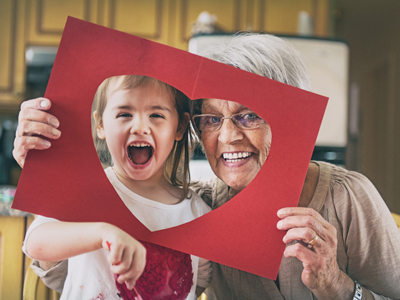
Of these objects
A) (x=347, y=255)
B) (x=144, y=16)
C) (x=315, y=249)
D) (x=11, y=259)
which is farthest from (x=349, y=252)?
(x=144, y=16)

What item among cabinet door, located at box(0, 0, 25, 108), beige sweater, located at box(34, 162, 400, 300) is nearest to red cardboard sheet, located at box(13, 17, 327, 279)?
beige sweater, located at box(34, 162, 400, 300)

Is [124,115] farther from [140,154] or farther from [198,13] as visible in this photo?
[198,13]

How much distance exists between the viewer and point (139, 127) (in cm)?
51

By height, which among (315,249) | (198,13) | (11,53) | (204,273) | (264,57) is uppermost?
(198,13)

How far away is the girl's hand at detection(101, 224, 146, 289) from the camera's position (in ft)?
1.34

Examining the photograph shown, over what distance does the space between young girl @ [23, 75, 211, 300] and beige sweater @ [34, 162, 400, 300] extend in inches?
3.7

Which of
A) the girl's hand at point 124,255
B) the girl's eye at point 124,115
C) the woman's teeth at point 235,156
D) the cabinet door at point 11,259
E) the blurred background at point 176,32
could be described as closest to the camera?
the girl's hand at point 124,255

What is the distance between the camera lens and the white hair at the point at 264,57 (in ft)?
2.22

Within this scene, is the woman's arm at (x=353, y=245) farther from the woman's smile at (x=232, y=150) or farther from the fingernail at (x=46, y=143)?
the fingernail at (x=46, y=143)

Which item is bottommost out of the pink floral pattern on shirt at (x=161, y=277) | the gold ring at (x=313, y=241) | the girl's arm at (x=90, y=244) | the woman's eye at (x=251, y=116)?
the pink floral pattern on shirt at (x=161, y=277)

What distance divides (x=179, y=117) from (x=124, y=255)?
234mm

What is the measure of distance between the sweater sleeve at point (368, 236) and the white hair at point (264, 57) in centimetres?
24

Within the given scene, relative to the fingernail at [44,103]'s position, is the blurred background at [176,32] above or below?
above

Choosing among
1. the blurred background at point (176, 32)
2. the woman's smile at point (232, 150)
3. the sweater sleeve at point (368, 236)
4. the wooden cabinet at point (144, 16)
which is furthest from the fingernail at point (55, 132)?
the wooden cabinet at point (144, 16)
